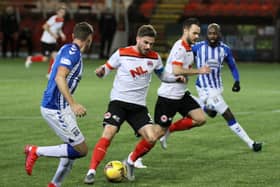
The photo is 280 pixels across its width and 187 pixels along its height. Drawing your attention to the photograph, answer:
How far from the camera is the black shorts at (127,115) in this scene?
9562 mm

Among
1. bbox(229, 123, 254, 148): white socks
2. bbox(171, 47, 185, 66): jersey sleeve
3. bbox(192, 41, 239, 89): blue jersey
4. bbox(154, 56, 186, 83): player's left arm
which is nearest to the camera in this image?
bbox(154, 56, 186, 83): player's left arm

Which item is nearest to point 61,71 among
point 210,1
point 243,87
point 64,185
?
point 64,185

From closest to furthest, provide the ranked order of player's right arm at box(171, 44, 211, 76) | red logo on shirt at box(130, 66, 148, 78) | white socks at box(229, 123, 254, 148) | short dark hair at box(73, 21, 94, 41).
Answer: short dark hair at box(73, 21, 94, 41), red logo on shirt at box(130, 66, 148, 78), player's right arm at box(171, 44, 211, 76), white socks at box(229, 123, 254, 148)

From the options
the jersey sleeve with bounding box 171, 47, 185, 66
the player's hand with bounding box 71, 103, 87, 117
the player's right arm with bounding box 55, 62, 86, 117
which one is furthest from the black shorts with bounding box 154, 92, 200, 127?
the player's hand with bounding box 71, 103, 87, 117

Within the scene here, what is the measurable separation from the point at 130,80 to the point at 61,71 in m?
1.53

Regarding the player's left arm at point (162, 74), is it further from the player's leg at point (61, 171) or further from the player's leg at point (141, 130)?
the player's leg at point (61, 171)

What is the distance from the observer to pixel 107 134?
31.2 feet

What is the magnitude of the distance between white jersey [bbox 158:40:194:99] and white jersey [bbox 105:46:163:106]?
104 centimetres

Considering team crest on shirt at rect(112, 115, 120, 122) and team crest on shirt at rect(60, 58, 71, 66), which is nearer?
team crest on shirt at rect(60, 58, 71, 66)

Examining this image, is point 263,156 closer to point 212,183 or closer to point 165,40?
point 212,183

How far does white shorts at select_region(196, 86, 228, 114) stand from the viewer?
1245 centimetres

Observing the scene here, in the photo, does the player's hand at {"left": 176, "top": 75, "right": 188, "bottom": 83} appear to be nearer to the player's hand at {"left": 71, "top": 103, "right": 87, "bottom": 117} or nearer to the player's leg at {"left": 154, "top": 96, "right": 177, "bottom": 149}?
the player's leg at {"left": 154, "top": 96, "right": 177, "bottom": 149}

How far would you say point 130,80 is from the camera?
9.67 metres

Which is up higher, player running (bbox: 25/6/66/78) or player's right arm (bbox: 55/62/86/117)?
player's right arm (bbox: 55/62/86/117)
